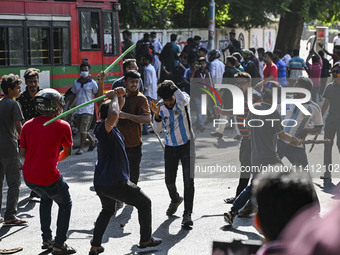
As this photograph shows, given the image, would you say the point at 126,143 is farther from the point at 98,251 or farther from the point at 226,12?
the point at 226,12

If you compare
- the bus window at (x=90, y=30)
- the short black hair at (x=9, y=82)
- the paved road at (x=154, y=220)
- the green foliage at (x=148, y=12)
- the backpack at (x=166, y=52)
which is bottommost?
the paved road at (x=154, y=220)

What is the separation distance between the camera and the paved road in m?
6.93

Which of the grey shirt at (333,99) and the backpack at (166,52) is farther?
the backpack at (166,52)

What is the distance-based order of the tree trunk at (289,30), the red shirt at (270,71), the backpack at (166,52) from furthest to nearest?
the tree trunk at (289,30) → the backpack at (166,52) → the red shirt at (270,71)

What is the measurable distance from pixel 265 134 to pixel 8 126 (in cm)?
289

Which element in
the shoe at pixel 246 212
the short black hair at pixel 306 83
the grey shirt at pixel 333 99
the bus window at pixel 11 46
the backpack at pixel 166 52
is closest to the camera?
the shoe at pixel 246 212

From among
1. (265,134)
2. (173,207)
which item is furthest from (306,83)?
(173,207)

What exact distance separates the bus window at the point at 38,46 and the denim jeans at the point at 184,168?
22.3ft

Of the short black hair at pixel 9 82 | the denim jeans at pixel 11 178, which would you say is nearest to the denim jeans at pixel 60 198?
the denim jeans at pixel 11 178

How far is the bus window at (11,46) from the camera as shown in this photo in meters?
13.3

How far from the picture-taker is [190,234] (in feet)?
23.9

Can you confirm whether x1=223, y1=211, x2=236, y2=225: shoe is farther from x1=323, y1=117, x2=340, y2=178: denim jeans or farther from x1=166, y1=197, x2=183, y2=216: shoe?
x1=323, y1=117, x2=340, y2=178: denim jeans

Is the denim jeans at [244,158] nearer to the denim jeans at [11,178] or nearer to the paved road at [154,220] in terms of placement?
the paved road at [154,220]

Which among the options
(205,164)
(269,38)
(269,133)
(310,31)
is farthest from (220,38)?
(310,31)
